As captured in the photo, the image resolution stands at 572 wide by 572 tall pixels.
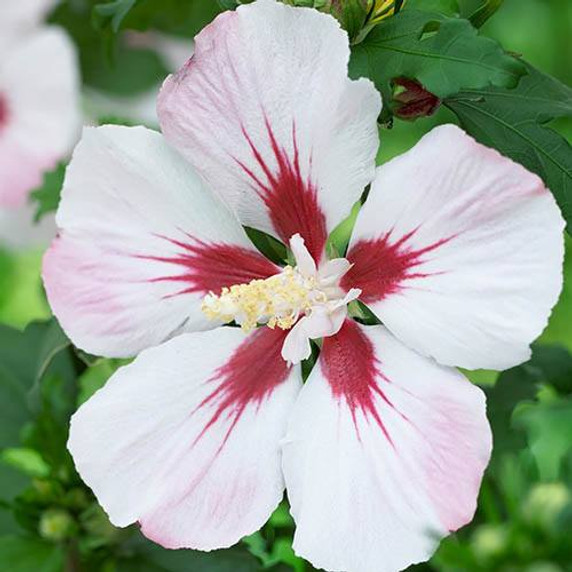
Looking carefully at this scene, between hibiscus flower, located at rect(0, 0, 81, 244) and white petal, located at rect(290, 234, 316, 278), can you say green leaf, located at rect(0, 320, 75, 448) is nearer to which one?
white petal, located at rect(290, 234, 316, 278)

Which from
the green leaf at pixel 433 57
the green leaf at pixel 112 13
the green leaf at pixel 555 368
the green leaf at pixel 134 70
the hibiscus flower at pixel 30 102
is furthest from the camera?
the green leaf at pixel 134 70

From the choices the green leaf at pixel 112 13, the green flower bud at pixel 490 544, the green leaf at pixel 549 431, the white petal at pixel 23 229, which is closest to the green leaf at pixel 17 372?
the green leaf at pixel 112 13

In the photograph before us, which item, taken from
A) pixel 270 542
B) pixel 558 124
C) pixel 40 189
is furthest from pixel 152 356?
pixel 558 124

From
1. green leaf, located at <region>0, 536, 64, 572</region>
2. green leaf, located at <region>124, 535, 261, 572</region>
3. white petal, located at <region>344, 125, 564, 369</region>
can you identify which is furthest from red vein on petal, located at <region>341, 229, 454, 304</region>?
green leaf, located at <region>0, 536, 64, 572</region>

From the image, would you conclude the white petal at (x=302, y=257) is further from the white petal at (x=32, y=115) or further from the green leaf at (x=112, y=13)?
the white petal at (x=32, y=115)

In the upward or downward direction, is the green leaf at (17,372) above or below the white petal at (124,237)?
below

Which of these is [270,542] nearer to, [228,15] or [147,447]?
[147,447]
